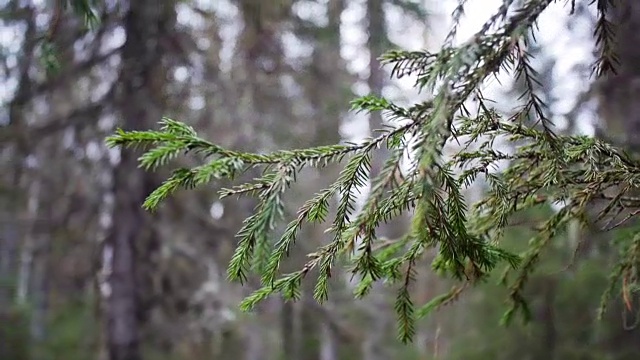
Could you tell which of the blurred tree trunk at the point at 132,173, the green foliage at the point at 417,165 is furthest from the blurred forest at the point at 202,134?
the green foliage at the point at 417,165

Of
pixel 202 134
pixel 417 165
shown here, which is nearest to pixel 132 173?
pixel 202 134

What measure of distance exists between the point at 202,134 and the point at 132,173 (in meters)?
1.46

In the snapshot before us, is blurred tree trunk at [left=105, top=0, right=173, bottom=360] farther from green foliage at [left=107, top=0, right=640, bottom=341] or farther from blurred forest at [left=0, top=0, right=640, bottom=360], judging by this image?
green foliage at [left=107, top=0, right=640, bottom=341]

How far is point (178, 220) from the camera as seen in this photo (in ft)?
24.6

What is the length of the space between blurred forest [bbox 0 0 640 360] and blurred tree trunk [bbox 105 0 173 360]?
0.05ft

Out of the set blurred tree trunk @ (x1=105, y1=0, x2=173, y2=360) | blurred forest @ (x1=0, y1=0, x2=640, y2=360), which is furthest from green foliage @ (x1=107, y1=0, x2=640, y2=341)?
blurred tree trunk @ (x1=105, y1=0, x2=173, y2=360)

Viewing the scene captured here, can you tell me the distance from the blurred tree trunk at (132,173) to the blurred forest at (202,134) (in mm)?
14

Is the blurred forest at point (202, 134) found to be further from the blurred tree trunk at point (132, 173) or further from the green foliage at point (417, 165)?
the green foliage at point (417, 165)

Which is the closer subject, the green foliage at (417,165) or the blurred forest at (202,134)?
the green foliage at (417,165)

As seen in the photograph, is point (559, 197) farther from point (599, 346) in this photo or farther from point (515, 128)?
point (599, 346)

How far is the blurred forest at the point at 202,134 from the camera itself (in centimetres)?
641

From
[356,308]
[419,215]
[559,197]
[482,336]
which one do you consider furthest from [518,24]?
[356,308]

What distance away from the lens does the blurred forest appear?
6414 mm

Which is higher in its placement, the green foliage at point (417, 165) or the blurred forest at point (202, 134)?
the blurred forest at point (202, 134)
